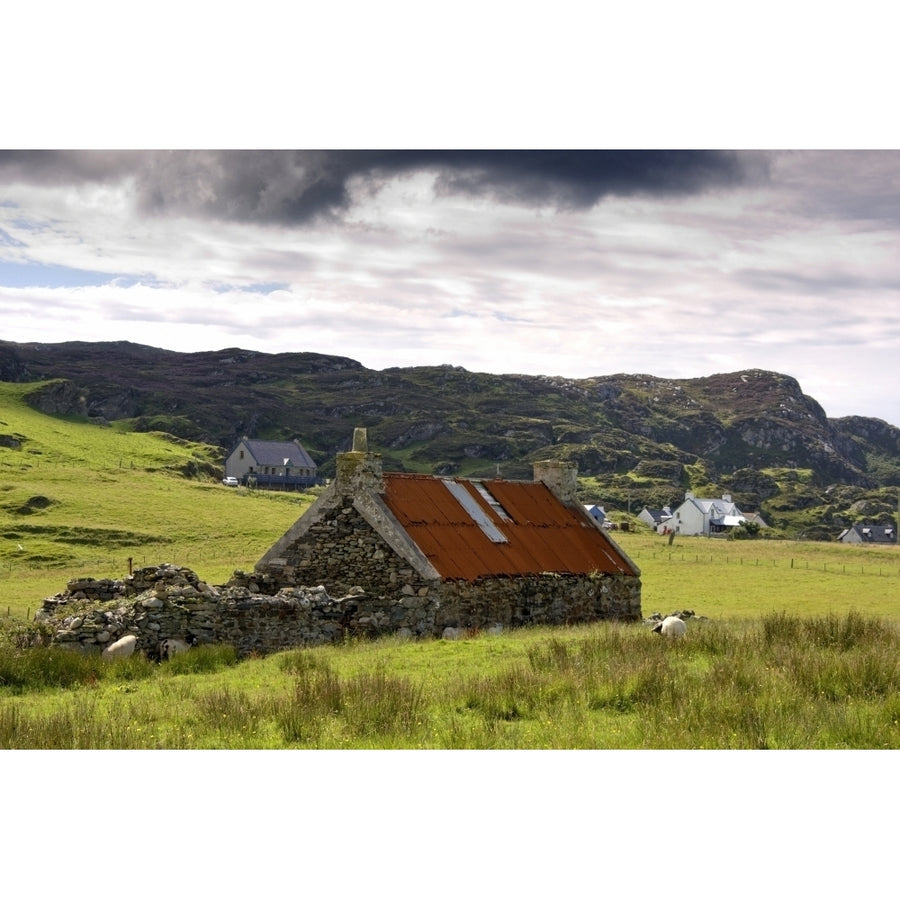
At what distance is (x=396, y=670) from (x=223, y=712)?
4.29m

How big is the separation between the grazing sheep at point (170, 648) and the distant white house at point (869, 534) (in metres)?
139

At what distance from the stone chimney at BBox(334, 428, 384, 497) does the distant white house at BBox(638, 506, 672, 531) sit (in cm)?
11971

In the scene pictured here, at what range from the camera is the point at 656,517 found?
153250mm

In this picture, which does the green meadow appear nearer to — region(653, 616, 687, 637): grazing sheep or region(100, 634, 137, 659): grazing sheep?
region(653, 616, 687, 637): grazing sheep

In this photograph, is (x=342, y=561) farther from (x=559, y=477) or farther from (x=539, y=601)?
(x=559, y=477)

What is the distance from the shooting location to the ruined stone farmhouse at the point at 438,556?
19.9 meters

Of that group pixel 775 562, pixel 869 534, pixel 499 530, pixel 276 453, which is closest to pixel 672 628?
pixel 499 530

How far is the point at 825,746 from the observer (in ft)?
30.5

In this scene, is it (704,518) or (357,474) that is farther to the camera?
(704,518)

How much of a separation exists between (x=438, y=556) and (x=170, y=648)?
6.11 metres

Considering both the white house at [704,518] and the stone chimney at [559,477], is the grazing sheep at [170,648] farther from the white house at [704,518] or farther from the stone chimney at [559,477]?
the white house at [704,518]

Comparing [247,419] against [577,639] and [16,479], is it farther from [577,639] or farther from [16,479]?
[577,639]
